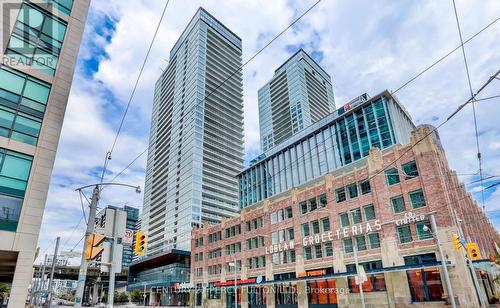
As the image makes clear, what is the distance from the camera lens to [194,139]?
114125 millimetres

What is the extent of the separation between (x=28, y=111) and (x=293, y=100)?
119 m

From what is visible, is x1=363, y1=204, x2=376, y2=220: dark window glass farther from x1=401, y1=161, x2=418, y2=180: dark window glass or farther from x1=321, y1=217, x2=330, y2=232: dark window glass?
x1=321, y1=217, x2=330, y2=232: dark window glass

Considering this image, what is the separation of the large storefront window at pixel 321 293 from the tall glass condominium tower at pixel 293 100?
93443 millimetres

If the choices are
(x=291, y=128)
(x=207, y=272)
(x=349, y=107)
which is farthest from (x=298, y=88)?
(x=207, y=272)

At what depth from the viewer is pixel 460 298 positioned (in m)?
25.2

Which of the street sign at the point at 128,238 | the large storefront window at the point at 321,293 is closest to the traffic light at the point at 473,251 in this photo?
the large storefront window at the point at 321,293

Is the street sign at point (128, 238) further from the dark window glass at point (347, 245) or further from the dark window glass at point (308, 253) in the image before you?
the dark window glass at point (308, 253)

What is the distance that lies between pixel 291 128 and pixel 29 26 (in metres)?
114

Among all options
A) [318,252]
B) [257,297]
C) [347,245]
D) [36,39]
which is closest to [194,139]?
[257,297]

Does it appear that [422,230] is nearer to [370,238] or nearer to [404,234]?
[404,234]

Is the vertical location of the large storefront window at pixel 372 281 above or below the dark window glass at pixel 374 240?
below

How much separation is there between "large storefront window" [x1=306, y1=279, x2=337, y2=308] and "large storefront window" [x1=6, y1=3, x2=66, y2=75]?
32919 millimetres

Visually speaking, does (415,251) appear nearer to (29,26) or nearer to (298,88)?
(29,26)

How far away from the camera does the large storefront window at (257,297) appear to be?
4344 centimetres
